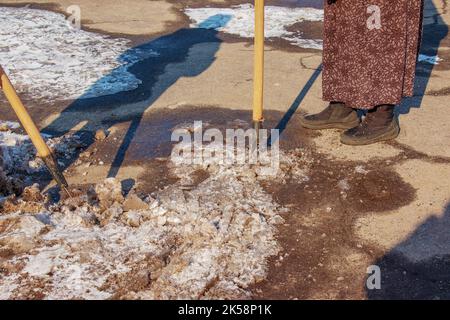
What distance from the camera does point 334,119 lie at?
3637 mm

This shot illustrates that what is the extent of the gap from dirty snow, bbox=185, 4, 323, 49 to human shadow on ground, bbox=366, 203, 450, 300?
309cm

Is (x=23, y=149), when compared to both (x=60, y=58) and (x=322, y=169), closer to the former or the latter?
(x=322, y=169)

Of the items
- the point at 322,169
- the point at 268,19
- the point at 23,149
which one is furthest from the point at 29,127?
the point at 268,19

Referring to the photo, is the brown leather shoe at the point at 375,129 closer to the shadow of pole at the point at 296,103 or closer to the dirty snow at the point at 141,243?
the shadow of pole at the point at 296,103

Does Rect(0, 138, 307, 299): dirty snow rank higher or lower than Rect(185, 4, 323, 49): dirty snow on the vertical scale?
lower

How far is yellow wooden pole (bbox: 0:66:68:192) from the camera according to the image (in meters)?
2.64

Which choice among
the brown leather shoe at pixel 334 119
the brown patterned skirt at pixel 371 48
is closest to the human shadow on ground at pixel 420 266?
the brown patterned skirt at pixel 371 48

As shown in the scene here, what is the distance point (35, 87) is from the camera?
4.52 meters

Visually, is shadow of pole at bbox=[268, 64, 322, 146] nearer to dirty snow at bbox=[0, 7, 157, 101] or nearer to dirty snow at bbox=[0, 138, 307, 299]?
dirty snow at bbox=[0, 138, 307, 299]

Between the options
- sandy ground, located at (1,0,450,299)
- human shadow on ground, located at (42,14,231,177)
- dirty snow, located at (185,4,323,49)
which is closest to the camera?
sandy ground, located at (1,0,450,299)

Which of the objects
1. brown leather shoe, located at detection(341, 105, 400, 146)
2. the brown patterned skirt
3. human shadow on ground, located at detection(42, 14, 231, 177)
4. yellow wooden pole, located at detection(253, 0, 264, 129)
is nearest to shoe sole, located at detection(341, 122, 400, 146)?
brown leather shoe, located at detection(341, 105, 400, 146)

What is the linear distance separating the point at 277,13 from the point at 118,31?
1.79 metres

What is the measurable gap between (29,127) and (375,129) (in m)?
1.94

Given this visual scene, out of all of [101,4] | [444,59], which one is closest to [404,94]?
[444,59]
